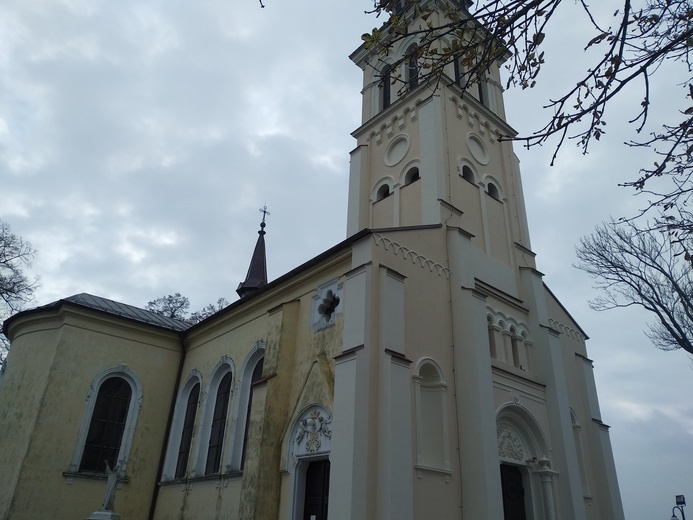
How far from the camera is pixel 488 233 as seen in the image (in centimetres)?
1530

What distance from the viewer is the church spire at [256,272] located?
91.7 ft

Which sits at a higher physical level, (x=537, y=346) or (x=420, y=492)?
(x=537, y=346)

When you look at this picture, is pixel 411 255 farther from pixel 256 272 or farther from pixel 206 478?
pixel 256 272

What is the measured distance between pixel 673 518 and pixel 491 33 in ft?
57.4

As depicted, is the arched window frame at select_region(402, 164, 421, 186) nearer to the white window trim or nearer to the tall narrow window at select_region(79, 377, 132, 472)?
the white window trim

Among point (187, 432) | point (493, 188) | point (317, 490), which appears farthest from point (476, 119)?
point (187, 432)

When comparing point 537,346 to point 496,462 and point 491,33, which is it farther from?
point 491,33

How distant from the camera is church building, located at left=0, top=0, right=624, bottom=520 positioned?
403 inches

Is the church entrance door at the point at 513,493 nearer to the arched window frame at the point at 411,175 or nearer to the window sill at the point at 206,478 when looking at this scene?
the window sill at the point at 206,478

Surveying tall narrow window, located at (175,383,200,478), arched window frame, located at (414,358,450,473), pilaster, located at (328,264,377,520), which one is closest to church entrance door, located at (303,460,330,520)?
pilaster, located at (328,264,377,520)

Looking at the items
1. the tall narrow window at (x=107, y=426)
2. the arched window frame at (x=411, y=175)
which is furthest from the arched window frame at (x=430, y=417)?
the tall narrow window at (x=107, y=426)

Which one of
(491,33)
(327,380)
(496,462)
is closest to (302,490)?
(327,380)

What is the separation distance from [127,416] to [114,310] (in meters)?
3.89

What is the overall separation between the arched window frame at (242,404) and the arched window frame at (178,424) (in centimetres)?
236
